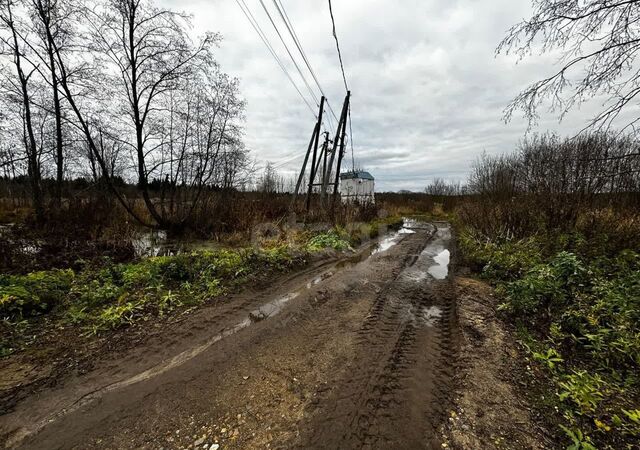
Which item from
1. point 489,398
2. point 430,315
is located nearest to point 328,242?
point 430,315

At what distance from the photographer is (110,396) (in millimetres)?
2352

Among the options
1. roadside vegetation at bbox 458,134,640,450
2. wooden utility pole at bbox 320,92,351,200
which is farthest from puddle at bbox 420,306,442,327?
wooden utility pole at bbox 320,92,351,200

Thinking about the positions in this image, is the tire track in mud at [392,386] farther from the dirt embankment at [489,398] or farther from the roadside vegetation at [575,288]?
the roadside vegetation at [575,288]

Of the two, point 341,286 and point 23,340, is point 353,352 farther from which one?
point 23,340

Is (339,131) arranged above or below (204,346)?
above

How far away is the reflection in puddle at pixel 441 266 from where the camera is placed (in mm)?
5996

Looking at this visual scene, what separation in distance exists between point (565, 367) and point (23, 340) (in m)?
6.03

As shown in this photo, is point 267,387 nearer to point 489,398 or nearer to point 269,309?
point 269,309

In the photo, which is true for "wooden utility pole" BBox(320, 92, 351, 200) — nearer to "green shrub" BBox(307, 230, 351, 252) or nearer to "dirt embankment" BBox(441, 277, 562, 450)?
"green shrub" BBox(307, 230, 351, 252)

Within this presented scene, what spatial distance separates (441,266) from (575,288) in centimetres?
304

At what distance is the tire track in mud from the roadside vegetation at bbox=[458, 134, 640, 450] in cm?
82

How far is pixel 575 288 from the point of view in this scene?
12.5 ft

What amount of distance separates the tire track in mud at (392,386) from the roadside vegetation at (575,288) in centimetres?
82

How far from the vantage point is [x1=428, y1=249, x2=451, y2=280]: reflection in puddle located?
600 centimetres
